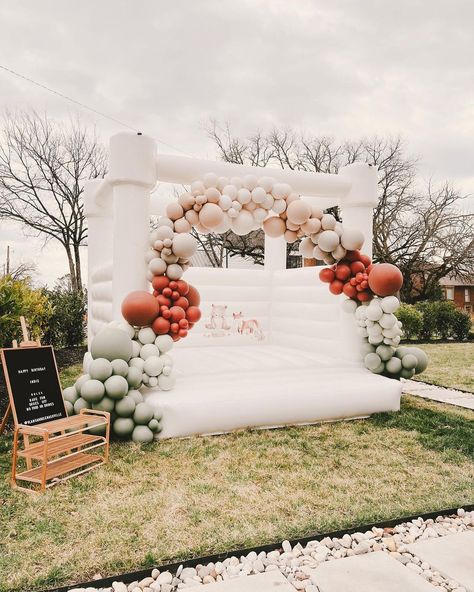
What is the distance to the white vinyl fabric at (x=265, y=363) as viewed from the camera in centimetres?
452

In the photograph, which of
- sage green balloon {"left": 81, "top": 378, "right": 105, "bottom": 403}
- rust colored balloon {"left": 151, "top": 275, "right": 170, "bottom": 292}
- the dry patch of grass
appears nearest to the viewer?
the dry patch of grass

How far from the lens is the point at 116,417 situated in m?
4.25

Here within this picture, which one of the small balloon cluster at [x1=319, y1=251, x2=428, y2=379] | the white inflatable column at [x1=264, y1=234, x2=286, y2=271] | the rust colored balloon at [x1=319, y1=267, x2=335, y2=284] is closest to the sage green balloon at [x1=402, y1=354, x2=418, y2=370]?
the small balloon cluster at [x1=319, y1=251, x2=428, y2=379]

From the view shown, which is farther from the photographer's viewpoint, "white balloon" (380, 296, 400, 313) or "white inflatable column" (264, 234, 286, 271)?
"white inflatable column" (264, 234, 286, 271)

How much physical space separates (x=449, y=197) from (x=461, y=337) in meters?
8.64

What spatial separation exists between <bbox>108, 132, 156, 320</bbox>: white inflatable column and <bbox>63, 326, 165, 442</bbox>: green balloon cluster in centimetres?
65

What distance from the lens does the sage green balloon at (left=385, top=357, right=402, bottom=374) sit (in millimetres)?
5488

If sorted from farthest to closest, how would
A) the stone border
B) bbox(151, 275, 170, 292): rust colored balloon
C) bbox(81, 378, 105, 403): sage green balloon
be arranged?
1. bbox(151, 275, 170, 292): rust colored balloon
2. bbox(81, 378, 105, 403): sage green balloon
3. the stone border

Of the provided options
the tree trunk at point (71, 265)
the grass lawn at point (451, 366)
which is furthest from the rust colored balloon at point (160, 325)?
the tree trunk at point (71, 265)

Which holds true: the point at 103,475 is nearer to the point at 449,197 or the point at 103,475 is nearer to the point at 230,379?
the point at 230,379

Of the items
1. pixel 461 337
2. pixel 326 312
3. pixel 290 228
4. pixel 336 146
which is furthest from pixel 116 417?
pixel 336 146

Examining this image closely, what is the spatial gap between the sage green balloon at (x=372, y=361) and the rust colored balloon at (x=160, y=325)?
230cm

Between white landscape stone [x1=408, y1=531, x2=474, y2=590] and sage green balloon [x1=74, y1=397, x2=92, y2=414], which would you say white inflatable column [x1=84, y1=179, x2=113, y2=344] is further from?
white landscape stone [x1=408, y1=531, x2=474, y2=590]

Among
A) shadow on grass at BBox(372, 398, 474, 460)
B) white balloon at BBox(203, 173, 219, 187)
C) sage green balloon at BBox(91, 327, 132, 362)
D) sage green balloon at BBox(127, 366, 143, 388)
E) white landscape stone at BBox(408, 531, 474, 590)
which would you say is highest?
white balloon at BBox(203, 173, 219, 187)
